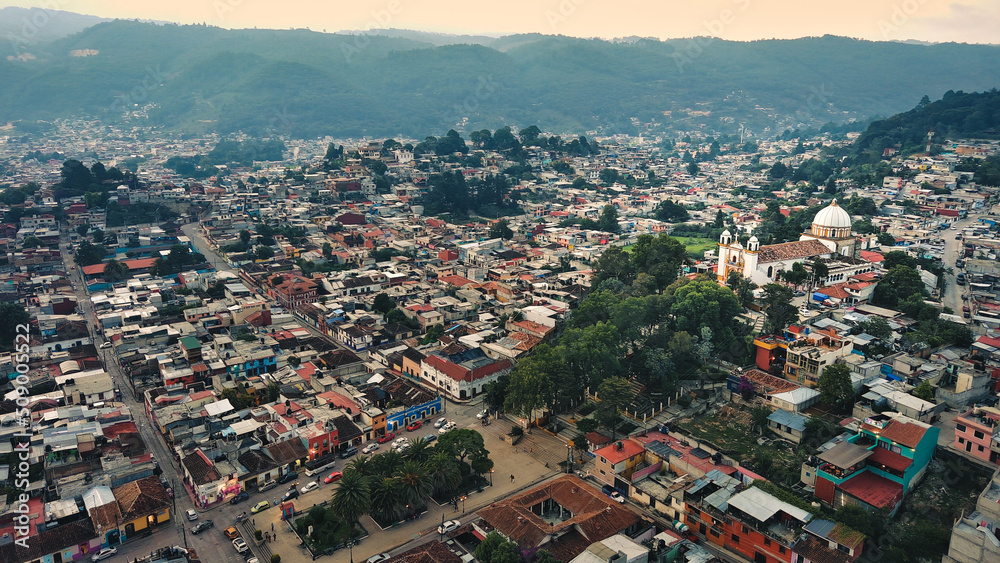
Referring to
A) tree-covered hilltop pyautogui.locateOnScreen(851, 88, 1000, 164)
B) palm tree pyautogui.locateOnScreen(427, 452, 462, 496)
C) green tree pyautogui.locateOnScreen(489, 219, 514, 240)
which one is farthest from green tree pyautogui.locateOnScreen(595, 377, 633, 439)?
tree-covered hilltop pyautogui.locateOnScreen(851, 88, 1000, 164)

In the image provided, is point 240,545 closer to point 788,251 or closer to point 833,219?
point 788,251

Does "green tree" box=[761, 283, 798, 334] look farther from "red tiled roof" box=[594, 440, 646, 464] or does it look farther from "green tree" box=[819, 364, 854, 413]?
"red tiled roof" box=[594, 440, 646, 464]

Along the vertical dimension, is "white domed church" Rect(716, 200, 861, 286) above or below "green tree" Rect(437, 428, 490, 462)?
above

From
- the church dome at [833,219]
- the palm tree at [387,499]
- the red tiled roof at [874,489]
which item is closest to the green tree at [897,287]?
the church dome at [833,219]

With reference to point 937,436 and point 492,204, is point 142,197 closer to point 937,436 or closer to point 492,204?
point 492,204

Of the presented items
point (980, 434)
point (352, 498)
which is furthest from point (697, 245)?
point (352, 498)
